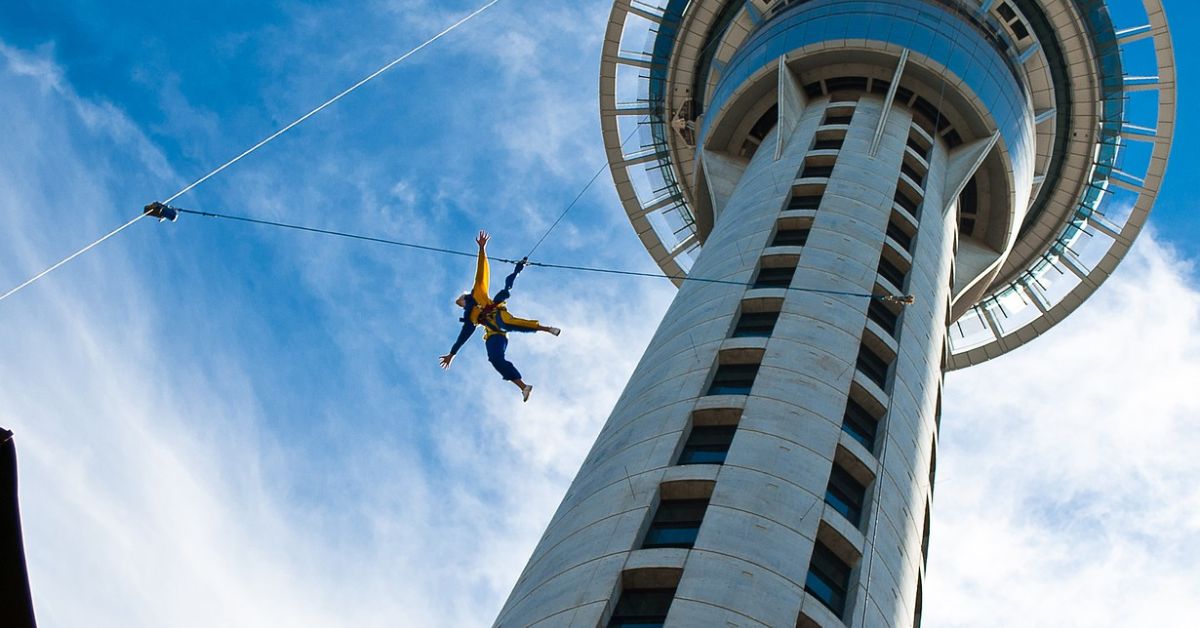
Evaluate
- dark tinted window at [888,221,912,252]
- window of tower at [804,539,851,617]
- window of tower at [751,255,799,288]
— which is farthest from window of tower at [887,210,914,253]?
window of tower at [804,539,851,617]

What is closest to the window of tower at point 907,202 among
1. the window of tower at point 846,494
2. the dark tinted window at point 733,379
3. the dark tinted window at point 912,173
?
the dark tinted window at point 912,173

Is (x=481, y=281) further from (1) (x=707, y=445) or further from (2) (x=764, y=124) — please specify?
(2) (x=764, y=124)

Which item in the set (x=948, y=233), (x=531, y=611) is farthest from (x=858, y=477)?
(x=948, y=233)

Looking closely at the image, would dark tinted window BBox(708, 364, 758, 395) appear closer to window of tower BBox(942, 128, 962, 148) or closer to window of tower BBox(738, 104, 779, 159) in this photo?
window of tower BBox(738, 104, 779, 159)

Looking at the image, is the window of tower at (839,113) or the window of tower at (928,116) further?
the window of tower at (928,116)

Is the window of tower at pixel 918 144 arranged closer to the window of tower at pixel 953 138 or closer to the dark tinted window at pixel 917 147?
the dark tinted window at pixel 917 147

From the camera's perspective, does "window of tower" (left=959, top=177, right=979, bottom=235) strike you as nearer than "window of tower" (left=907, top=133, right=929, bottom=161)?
No

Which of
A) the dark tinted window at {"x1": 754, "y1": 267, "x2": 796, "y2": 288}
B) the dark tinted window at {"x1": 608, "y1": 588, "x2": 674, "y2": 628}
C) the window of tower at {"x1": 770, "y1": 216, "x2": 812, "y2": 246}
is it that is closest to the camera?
the dark tinted window at {"x1": 608, "y1": 588, "x2": 674, "y2": 628}
